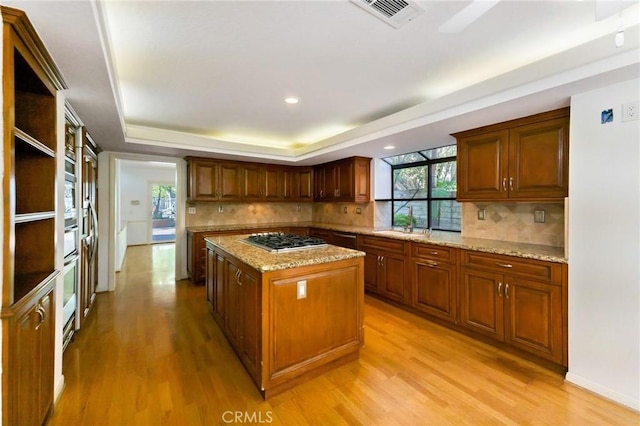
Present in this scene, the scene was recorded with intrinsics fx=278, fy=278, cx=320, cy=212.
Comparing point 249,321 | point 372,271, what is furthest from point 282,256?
point 372,271

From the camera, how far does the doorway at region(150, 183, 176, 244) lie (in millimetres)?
8695

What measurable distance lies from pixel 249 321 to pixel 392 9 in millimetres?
2179

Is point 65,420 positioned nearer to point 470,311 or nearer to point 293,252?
point 293,252

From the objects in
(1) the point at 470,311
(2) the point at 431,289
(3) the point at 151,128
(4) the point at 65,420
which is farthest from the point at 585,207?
(3) the point at 151,128

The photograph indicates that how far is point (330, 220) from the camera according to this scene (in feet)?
18.6

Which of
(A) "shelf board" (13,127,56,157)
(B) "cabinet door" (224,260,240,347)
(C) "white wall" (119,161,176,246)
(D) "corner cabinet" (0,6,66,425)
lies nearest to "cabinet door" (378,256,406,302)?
(B) "cabinet door" (224,260,240,347)

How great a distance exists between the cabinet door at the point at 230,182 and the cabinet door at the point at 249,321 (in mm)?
2923

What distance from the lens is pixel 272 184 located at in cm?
529

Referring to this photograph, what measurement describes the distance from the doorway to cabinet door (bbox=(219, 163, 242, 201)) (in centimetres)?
476

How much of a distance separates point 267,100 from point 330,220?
10.3 ft

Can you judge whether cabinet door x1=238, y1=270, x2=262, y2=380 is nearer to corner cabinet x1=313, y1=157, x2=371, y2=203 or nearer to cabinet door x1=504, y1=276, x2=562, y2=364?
cabinet door x1=504, y1=276, x2=562, y2=364

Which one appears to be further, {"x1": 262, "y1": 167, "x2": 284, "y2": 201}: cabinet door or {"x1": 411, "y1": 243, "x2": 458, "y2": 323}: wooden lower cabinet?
{"x1": 262, "y1": 167, "x2": 284, "y2": 201}: cabinet door

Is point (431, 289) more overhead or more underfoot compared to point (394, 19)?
more underfoot

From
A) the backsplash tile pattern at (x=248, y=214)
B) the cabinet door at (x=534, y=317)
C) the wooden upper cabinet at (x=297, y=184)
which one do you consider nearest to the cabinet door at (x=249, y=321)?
the cabinet door at (x=534, y=317)
